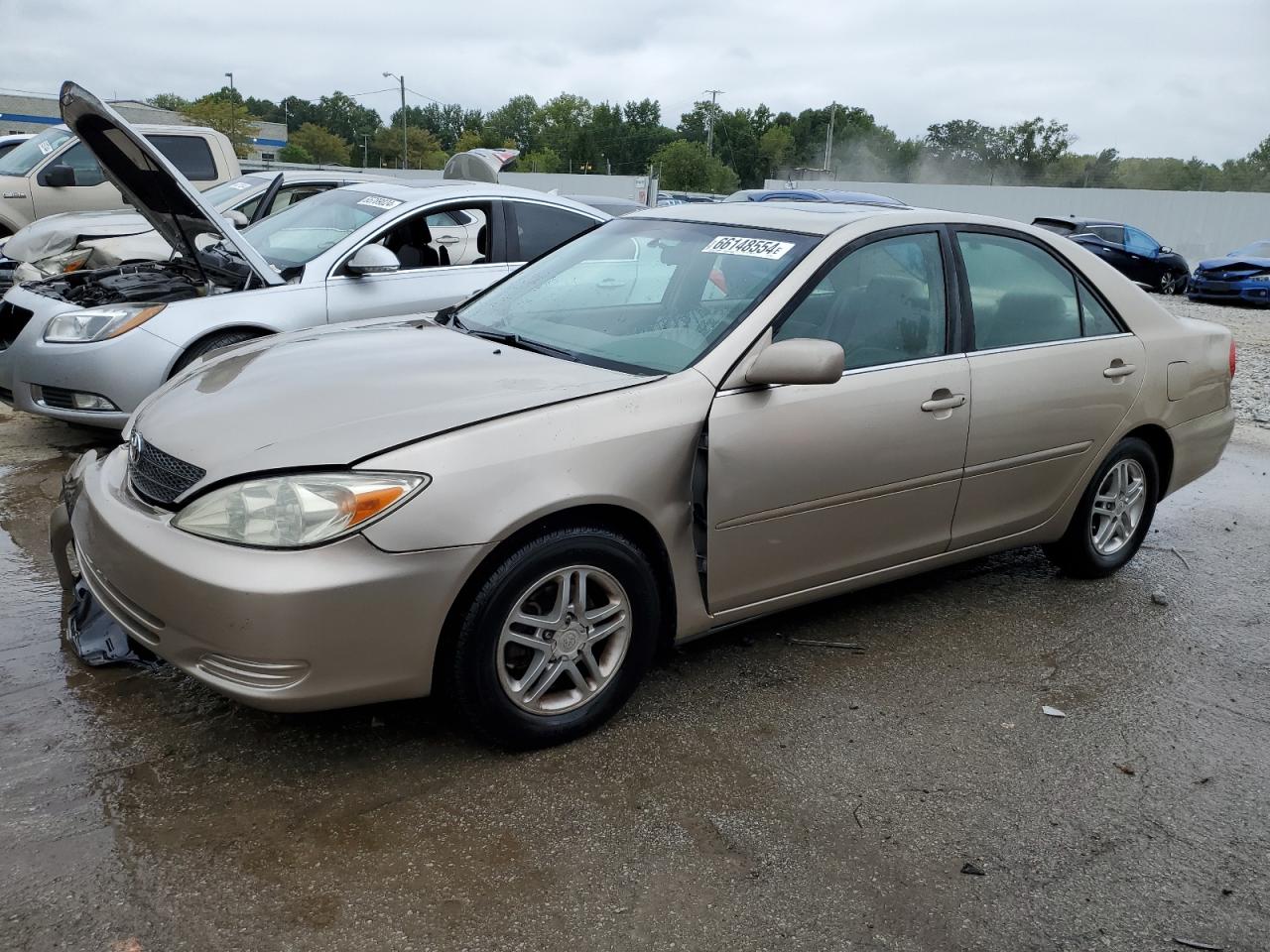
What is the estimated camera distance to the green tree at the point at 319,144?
3814 inches

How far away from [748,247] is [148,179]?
11.9ft

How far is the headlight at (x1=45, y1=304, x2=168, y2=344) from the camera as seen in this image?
5.82 metres

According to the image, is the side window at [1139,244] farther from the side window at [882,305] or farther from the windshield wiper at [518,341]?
the windshield wiper at [518,341]

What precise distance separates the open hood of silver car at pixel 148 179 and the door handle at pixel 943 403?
378 cm

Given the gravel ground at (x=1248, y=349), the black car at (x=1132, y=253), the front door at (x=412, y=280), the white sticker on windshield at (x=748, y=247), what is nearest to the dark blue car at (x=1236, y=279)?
the gravel ground at (x=1248, y=349)

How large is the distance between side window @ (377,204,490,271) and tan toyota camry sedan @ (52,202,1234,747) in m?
2.37

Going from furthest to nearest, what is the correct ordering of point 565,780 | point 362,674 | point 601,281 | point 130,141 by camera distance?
point 130,141 → point 601,281 → point 565,780 → point 362,674

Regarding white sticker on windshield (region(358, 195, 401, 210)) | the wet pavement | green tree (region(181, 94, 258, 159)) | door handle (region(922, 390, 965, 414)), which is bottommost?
the wet pavement

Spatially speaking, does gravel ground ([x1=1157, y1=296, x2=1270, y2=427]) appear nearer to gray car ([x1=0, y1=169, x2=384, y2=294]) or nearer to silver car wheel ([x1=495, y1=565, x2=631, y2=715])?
silver car wheel ([x1=495, y1=565, x2=631, y2=715])

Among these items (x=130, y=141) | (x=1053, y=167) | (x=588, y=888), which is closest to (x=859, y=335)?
(x=588, y=888)

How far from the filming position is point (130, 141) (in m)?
5.41

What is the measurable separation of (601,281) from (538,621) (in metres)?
1.60

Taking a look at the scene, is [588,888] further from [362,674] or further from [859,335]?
[859,335]

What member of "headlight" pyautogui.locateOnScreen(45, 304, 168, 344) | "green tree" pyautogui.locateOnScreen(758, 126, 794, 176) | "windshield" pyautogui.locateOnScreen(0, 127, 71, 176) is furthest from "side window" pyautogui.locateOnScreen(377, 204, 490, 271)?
"green tree" pyautogui.locateOnScreen(758, 126, 794, 176)
